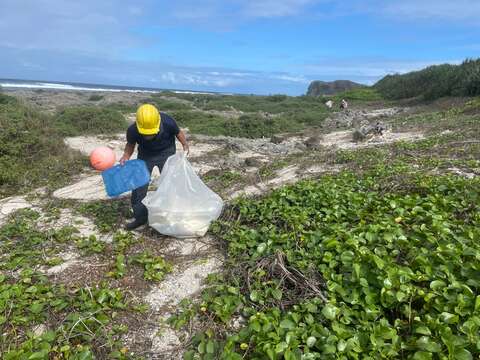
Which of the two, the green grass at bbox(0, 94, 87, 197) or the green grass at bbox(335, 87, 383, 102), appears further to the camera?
the green grass at bbox(335, 87, 383, 102)

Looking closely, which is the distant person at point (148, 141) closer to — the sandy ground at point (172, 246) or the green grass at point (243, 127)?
the sandy ground at point (172, 246)

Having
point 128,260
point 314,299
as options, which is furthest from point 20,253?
point 314,299

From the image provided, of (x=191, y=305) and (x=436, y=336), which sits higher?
(x=436, y=336)

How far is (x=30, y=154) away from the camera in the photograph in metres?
6.94

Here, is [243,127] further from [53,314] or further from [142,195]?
[53,314]

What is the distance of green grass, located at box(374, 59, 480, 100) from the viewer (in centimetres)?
1625

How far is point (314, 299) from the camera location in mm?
2385

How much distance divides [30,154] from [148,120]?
4416mm

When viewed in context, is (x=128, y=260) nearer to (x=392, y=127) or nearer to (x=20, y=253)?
(x=20, y=253)

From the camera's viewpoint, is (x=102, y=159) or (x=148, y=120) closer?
(x=148, y=120)

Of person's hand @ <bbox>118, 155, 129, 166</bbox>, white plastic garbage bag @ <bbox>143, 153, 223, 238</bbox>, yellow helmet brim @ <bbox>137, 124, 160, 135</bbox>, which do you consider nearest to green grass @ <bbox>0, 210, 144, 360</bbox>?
white plastic garbage bag @ <bbox>143, 153, 223, 238</bbox>

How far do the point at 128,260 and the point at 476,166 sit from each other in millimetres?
4439

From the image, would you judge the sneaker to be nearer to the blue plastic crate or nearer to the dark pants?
the dark pants

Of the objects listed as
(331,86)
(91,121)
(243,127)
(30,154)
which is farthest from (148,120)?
(331,86)
